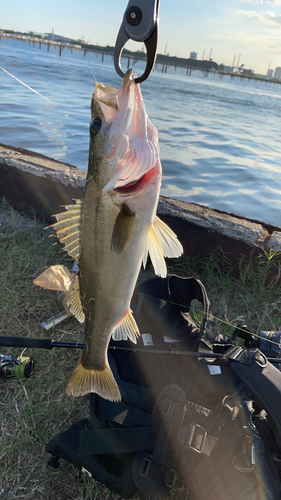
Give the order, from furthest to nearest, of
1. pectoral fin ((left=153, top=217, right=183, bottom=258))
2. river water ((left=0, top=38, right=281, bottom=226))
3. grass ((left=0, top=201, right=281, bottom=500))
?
river water ((left=0, top=38, right=281, bottom=226))
grass ((left=0, top=201, right=281, bottom=500))
pectoral fin ((left=153, top=217, right=183, bottom=258))

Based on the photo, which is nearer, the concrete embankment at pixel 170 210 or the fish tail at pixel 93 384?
the fish tail at pixel 93 384

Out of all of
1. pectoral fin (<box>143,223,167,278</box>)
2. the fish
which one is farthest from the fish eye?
pectoral fin (<box>143,223,167,278</box>)

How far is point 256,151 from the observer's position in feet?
39.2

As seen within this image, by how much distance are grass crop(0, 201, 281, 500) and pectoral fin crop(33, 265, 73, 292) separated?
338mm

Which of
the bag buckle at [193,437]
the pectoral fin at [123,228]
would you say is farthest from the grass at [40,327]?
the pectoral fin at [123,228]

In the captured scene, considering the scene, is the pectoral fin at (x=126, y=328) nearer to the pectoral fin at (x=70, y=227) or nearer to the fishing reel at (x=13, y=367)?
the pectoral fin at (x=70, y=227)

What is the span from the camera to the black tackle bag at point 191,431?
5.97 feet

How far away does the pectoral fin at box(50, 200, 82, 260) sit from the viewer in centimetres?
173

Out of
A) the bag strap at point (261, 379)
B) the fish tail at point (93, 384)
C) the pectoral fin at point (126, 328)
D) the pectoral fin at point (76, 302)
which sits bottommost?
the fish tail at point (93, 384)

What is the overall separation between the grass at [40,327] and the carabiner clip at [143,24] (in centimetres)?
236

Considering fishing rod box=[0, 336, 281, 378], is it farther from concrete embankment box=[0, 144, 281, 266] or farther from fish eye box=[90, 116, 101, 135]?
concrete embankment box=[0, 144, 281, 266]

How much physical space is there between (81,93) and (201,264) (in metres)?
18.0

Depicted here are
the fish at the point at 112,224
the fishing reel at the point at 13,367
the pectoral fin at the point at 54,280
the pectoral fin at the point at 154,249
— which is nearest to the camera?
the fish at the point at 112,224

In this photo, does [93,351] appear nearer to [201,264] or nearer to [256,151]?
[201,264]
